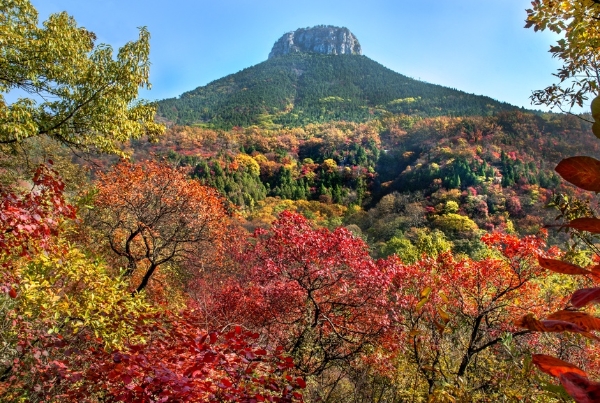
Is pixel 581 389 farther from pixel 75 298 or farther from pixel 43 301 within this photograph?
pixel 75 298

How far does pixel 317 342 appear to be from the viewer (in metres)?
6.95

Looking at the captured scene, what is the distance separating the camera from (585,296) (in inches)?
20.5

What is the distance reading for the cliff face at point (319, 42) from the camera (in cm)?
14338

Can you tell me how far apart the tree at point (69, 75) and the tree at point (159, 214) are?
14.9ft

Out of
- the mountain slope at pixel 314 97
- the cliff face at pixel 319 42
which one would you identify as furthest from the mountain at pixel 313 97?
the cliff face at pixel 319 42

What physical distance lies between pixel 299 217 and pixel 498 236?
145 inches

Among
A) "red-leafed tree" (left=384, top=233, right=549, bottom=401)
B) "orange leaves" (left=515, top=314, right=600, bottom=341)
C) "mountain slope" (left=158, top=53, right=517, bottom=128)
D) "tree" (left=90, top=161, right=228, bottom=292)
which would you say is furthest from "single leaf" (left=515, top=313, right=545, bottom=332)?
"mountain slope" (left=158, top=53, right=517, bottom=128)

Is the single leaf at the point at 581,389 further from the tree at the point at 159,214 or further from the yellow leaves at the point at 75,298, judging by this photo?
the tree at the point at 159,214

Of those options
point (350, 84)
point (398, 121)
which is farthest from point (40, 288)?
point (350, 84)

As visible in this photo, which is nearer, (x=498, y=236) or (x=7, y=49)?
(x=7, y=49)

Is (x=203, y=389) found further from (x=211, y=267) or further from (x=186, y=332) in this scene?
(x=211, y=267)

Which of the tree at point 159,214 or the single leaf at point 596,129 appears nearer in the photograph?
the single leaf at point 596,129

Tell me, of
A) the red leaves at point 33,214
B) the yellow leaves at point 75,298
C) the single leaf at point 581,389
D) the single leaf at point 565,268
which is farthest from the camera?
the yellow leaves at point 75,298

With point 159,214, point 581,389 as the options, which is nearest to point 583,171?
point 581,389
